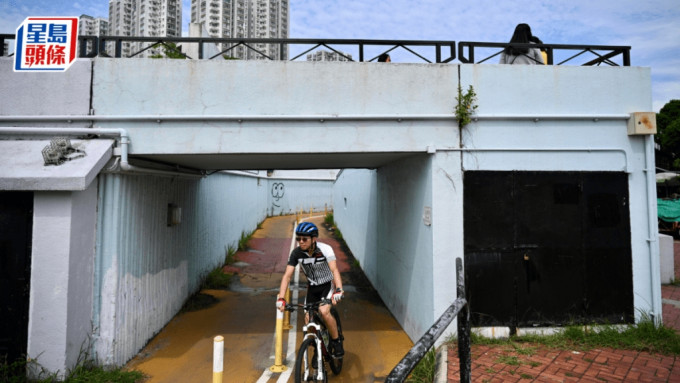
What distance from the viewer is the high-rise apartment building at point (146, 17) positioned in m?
94.8

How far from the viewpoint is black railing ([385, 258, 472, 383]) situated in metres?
1.90

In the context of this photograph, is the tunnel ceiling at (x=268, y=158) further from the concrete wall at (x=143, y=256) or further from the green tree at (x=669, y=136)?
the green tree at (x=669, y=136)

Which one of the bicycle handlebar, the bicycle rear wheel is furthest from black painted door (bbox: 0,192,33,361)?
the bicycle rear wheel

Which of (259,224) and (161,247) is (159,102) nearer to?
(161,247)

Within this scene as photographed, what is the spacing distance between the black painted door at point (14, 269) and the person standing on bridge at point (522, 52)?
23.3 ft

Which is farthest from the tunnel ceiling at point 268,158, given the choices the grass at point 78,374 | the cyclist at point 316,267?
the grass at point 78,374

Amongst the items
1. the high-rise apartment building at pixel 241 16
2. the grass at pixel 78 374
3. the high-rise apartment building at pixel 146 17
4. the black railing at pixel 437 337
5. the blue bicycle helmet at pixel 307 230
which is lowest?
the grass at pixel 78 374

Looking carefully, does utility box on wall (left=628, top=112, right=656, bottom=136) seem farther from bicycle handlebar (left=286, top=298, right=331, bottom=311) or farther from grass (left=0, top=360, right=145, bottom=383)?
grass (left=0, top=360, right=145, bottom=383)

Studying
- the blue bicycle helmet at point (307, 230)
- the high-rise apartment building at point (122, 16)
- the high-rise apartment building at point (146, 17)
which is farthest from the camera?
the high-rise apartment building at point (122, 16)

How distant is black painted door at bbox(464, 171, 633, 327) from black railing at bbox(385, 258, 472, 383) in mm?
2390

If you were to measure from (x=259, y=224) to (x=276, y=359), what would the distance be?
17.3 meters

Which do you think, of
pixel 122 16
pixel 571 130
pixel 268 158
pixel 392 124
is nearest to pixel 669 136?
pixel 571 130

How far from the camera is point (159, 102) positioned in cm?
520

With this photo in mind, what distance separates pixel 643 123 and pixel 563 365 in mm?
3672
